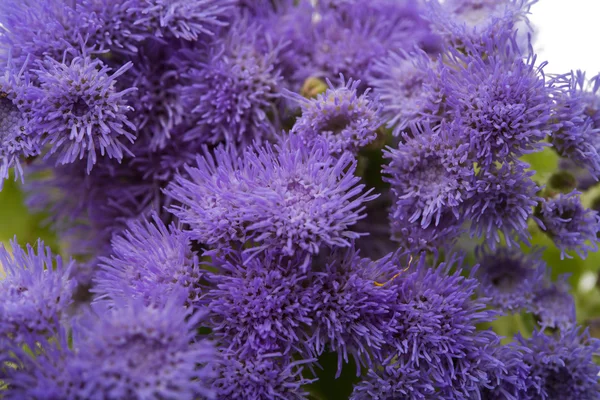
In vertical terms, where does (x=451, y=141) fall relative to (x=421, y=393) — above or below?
above

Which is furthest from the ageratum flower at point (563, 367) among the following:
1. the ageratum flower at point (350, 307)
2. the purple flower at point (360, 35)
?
the purple flower at point (360, 35)

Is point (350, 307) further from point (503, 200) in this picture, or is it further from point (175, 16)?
point (175, 16)

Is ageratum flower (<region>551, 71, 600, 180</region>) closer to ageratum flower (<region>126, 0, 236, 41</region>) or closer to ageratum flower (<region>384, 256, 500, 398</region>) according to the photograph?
ageratum flower (<region>384, 256, 500, 398</region>)

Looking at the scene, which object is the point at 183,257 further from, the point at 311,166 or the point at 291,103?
the point at 291,103

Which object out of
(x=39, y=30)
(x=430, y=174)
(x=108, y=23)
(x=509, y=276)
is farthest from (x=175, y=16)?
(x=509, y=276)

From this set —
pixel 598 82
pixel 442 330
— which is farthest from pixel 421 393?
pixel 598 82

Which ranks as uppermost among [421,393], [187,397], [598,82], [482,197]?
[598,82]
